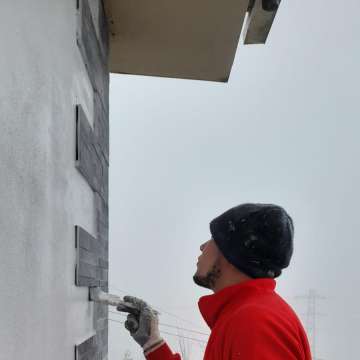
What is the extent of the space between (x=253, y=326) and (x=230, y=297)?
222 millimetres

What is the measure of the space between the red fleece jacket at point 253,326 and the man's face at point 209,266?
4 cm

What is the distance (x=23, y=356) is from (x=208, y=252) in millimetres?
569

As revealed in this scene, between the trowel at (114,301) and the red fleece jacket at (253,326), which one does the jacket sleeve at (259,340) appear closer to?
the red fleece jacket at (253,326)

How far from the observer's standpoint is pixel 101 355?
8.09 ft

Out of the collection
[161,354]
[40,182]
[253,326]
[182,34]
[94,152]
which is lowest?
[161,354]

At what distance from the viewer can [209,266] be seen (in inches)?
55.5

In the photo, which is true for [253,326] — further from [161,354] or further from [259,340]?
[161,354]

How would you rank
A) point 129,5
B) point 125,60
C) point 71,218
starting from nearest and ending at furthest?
1. point 71,218
2. point 129,5
3. point 125,60

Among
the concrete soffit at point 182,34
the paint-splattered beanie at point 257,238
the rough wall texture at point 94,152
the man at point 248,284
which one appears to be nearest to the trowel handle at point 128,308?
the rough wall texture at point 94,152

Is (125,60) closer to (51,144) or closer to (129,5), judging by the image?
(129,5)

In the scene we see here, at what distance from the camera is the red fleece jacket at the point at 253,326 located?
43.3 inches

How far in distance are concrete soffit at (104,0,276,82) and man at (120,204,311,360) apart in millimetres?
1487

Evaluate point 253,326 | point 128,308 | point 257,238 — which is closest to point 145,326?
point 128,308

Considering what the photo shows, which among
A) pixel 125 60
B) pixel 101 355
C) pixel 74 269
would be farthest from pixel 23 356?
pixel 125 60
